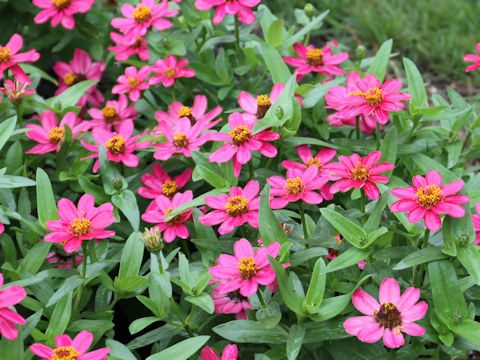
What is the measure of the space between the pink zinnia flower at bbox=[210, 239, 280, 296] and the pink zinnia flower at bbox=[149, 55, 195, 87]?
2.27 ft

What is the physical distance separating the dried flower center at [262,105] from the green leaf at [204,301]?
55 centimetres

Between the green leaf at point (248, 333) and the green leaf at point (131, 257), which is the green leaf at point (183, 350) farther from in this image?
the green leaf at point (131, 257)

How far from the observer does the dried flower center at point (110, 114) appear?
1.83 metres

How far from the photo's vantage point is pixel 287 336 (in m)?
1.30

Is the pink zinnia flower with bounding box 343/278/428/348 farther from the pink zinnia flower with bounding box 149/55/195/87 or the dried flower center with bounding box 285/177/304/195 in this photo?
the pink zinnia flower with bounding box 149/55/195/87

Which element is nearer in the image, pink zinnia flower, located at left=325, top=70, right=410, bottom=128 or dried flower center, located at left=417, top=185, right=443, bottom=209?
dried flower center, located at left=417, top=185, right=443, bottom=209

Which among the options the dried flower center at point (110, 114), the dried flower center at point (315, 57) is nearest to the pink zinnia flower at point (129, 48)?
the dried flower center at point (110, 114)

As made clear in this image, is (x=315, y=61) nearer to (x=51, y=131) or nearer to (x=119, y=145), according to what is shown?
(x=119, y=145)

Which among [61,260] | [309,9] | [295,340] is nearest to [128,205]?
[61,260]

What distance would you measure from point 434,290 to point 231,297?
0.43m

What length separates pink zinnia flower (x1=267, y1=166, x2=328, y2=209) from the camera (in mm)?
1383

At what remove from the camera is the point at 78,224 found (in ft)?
4.25

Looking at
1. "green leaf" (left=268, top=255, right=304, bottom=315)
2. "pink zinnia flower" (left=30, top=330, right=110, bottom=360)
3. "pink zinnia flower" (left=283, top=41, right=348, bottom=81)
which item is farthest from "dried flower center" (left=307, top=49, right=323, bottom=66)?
"pink zinnia flower" (left=30, top=330, right=110, bottom=360)

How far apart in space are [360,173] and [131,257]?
21.1 inches
